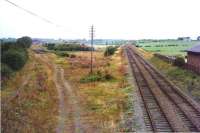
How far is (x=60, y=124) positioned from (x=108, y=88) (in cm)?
1494

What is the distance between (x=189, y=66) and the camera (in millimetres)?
47031

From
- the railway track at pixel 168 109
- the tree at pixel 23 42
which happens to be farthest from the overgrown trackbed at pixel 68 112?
the tree at pixel 23 42

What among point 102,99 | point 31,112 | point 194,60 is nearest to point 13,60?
point 194,60

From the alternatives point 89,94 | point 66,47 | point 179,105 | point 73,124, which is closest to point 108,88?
point 89,94

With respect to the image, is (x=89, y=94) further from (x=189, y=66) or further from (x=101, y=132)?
(x=189, y=66)

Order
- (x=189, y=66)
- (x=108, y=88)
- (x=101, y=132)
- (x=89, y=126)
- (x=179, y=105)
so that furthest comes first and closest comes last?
(x=189, y=66) → (x=108, y=88) → (x=179, y=105) → (x=89, y=126) → (x=101, y=132)

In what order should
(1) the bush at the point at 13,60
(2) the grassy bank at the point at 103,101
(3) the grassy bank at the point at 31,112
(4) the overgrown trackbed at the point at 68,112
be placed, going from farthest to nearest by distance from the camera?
(1) the bush at the point at 13,60, (2) the grassy bank at the point at 103,101, (4) the overgrown trackbed at the point at 68,112, (3) the grassy bank at the point at 31,112

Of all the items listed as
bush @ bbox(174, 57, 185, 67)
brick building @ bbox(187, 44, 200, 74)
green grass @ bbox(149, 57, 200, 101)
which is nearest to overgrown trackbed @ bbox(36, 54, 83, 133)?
green grass @ bbox(149, 57, 200, 101)

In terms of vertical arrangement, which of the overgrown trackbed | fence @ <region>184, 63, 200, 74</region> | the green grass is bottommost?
the overgrown trackbed

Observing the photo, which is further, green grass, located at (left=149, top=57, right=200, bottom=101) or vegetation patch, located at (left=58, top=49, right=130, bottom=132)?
green grass, located at (left=149, top=57, right=200, bottom=101)

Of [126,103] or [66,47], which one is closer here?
[126,103]

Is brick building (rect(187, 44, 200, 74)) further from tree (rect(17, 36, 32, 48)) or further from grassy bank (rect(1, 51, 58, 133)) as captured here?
tree (rect(17, 36, 32, 48))

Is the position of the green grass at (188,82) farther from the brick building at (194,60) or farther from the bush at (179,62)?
the bush at (179,62)

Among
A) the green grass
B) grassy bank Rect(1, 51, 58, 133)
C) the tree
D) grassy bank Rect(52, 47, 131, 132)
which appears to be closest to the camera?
grassy bank Rect(1, 51, 58, 133)
